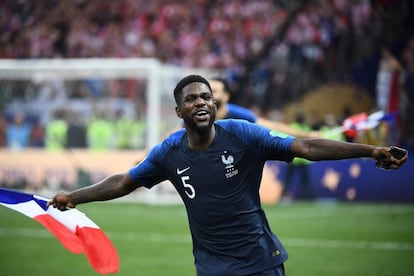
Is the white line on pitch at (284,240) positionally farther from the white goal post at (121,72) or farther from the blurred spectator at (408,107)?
the blurred spectator at (408,107)

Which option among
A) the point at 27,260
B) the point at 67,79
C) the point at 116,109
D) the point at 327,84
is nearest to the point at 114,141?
the point at 116,109

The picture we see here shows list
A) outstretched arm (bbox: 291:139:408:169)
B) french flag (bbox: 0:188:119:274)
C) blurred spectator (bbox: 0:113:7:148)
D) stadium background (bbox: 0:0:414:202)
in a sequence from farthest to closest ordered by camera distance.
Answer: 1. blurred spectator (bbox: 0:113:7:148)
2. stadium background (bbox: 0:0:414:202)
3. french flag (bbox: 0:188:119:274)
4. outstretched arm (bbox: 291:139:408:169)

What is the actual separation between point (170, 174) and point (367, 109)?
44.3 feet

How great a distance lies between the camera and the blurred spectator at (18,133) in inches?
789

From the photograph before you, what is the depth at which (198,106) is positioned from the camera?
5.13 m

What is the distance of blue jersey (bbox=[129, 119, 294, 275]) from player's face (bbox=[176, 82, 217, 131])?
20 cm

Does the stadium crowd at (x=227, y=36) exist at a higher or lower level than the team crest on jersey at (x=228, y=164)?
higher

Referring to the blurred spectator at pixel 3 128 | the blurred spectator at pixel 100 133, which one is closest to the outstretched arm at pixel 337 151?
the blurred spectator at pixel 100 133

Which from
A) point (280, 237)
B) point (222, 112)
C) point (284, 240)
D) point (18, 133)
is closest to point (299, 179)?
point (280, 237)

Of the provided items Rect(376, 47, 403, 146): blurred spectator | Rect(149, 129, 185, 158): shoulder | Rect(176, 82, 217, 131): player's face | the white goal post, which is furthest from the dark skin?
the white goal post

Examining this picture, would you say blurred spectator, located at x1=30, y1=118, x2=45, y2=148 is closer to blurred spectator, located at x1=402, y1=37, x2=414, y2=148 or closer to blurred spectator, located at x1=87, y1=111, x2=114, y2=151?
blurred spectator, located at x1=87, y1=111, x2=114, y2=151

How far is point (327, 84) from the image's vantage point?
1892cm

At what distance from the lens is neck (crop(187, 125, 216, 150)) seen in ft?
17.2

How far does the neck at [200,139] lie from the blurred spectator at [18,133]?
1534 centimetres
